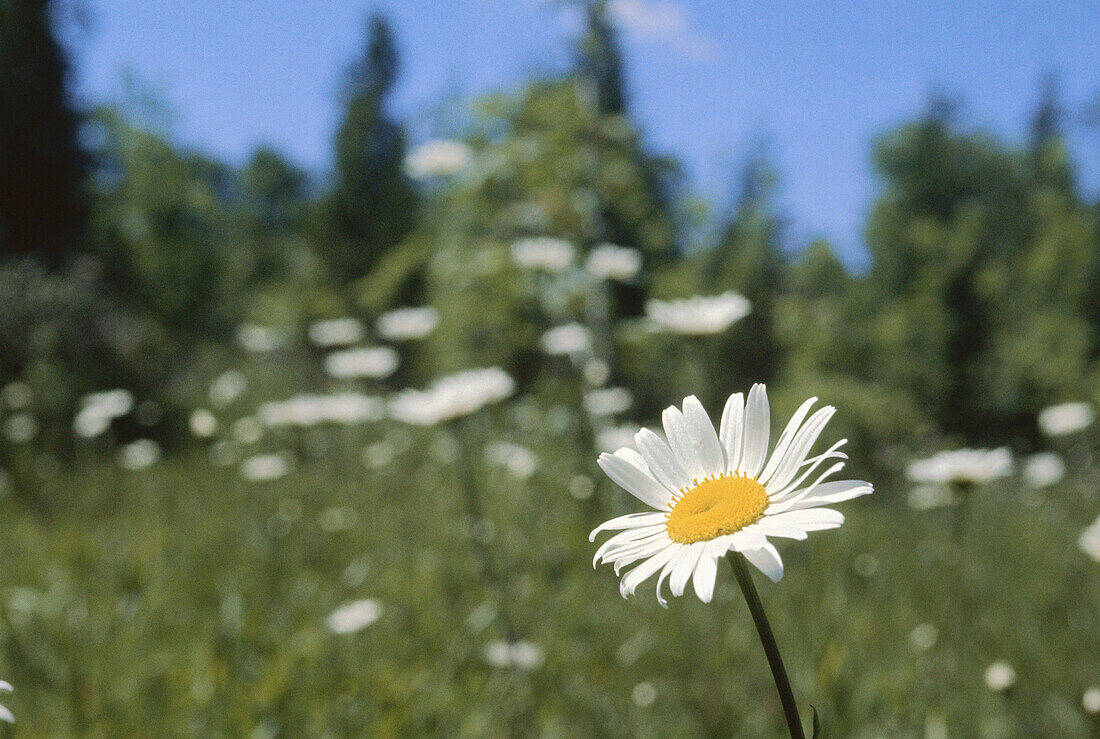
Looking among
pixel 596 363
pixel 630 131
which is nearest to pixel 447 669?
pixel 596 363

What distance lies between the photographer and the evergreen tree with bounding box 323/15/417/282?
28.9 meters

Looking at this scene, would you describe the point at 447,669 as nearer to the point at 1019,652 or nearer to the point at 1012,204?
the point at 1019,652

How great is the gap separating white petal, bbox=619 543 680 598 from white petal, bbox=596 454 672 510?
0.21ft

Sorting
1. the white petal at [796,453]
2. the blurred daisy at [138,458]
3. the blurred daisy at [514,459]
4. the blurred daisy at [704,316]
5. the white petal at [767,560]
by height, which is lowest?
the white petal at [767,560]

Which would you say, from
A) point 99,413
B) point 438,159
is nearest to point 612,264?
point 438,159

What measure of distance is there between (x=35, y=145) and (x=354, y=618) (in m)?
22.8

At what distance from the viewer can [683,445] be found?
2.86ft

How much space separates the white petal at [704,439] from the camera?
2.76 ft

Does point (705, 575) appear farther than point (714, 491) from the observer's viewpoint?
No

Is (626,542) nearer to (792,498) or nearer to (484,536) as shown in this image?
(792,498)

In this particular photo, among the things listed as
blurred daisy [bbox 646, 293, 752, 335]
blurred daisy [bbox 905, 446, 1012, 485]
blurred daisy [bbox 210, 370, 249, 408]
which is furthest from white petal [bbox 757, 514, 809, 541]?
blurred daisy [bbox 210, 370, 249, 408]

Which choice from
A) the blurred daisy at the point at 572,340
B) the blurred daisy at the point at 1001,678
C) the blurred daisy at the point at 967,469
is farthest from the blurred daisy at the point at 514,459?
the blurred daisy at the point at 1001,678

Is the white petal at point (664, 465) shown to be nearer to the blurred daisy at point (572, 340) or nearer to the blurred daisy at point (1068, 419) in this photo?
the blurred daisy at point (572, 340)

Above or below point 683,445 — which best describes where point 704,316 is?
above
